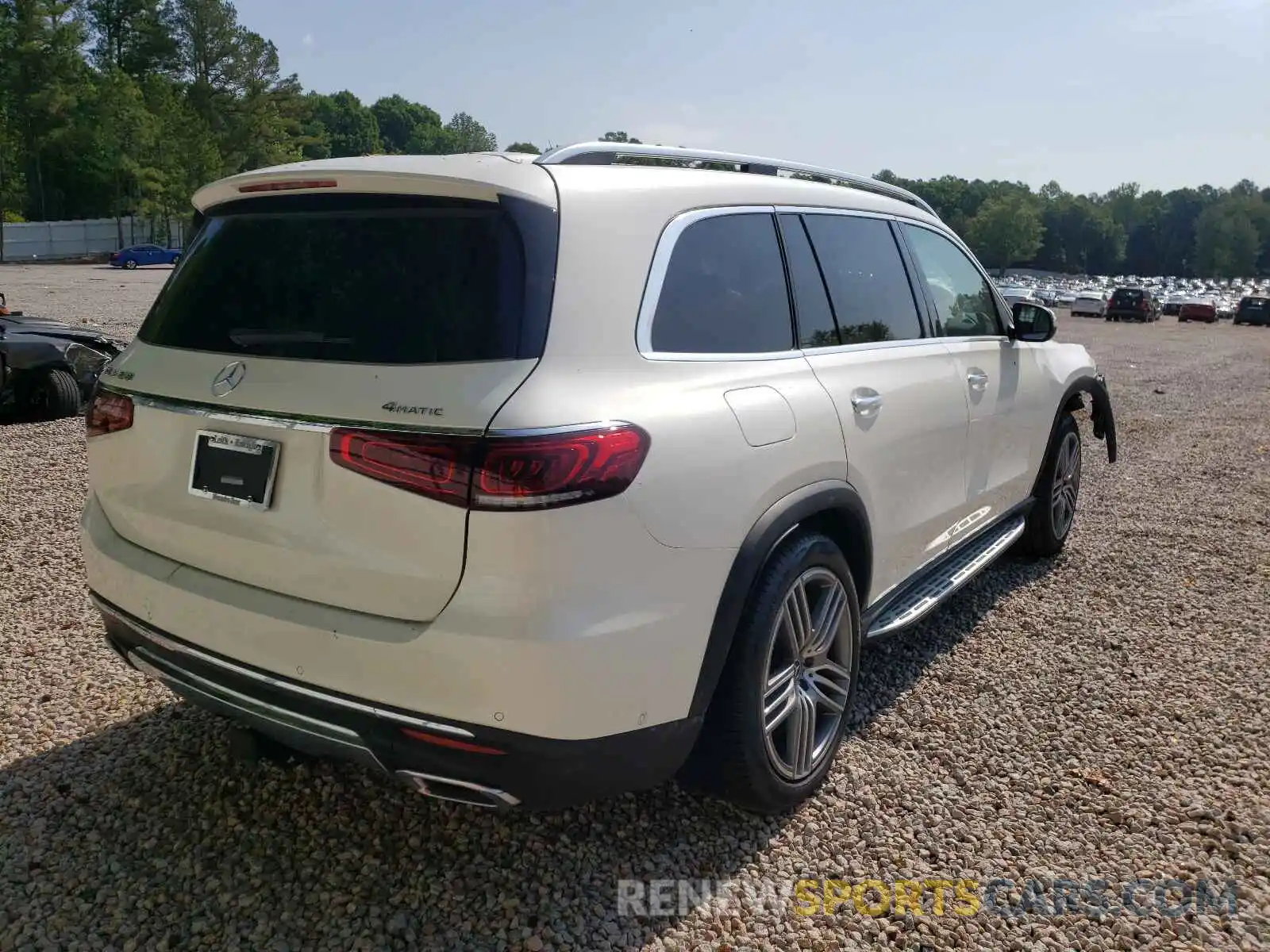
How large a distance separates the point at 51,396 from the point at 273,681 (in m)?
7.64

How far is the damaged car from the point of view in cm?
834

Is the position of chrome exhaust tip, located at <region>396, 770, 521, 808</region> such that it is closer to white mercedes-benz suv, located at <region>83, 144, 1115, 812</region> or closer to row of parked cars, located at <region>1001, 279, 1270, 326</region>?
white mercedes-benz suv, located at <region>83, 144, 1115, 812</region>

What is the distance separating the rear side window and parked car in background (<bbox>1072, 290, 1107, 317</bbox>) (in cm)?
4957

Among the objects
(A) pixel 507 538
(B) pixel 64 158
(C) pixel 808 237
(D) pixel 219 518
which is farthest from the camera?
(B) pixel 64 158

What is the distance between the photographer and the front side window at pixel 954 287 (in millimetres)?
4195

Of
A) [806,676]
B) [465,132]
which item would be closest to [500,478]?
[806,676]

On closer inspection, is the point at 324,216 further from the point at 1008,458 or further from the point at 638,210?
the point at 1008,458

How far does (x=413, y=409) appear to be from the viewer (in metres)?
2.20

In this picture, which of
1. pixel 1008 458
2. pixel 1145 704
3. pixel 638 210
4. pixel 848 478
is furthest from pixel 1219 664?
pixel 638 210

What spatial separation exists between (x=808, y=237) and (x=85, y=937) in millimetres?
2843

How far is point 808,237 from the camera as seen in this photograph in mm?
3342

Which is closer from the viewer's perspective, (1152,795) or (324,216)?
(324,216)

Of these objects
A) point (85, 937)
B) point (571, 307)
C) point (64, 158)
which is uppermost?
point (64, 158)

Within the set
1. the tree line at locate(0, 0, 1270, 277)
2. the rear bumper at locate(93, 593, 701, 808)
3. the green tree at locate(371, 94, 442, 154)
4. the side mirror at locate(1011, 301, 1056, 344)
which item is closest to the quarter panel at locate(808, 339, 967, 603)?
the side mirror at locate(1011, 301, 1056, 344)
